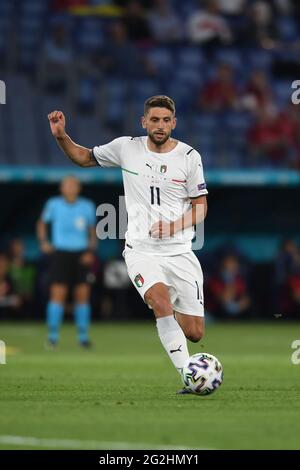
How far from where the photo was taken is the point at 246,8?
2738cm

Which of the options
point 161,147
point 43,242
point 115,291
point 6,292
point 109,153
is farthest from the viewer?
point 115,291

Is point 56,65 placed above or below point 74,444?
above

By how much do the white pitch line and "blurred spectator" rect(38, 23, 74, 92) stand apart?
Answer: 664 inches

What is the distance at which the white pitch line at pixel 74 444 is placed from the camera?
24.1 ft

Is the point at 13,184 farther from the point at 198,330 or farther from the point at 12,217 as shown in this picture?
the point at 198,330

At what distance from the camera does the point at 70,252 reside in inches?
711

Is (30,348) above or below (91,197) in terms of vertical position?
below

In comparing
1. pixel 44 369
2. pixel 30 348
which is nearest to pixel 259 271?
pixel 30 348

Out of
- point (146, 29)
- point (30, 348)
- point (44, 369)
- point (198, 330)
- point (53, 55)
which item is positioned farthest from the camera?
point (146, 29)

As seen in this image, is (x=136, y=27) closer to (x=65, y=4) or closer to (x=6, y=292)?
(x=65, y=4)

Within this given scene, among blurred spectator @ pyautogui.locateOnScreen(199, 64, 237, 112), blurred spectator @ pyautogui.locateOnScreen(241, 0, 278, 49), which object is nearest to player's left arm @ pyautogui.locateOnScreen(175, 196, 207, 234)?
blurred spectator @ pyautogui.locateOnScreen(199, 64, 237, 112)

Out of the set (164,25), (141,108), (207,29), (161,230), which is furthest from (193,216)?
(164,25)

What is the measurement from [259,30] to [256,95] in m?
2.30
